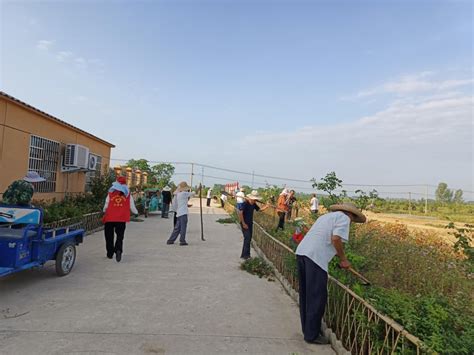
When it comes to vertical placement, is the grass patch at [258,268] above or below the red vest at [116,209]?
below

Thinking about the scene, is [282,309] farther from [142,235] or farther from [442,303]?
[142,235]

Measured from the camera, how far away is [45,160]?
1055cm

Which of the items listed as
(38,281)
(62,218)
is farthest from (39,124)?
(38,281)

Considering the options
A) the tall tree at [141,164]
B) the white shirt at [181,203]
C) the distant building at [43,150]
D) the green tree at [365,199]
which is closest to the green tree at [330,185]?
the green tree at [365,199]

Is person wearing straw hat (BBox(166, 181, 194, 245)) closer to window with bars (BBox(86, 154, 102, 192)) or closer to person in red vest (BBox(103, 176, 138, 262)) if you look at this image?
person in red vest (BBox(103, 176, 138, 262))

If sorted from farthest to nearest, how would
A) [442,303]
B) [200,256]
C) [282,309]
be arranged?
1. [200,256]
2. [282,309]
3. [442,303]

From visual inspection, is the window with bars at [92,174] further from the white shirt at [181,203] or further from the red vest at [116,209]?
the red vest at [116,209]

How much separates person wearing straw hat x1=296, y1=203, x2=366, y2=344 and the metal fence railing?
222mm

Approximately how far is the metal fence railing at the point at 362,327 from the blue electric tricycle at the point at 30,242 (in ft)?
13.4

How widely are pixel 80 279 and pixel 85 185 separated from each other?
9.37 m

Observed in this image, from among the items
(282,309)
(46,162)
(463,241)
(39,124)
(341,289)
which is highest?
(39,124)

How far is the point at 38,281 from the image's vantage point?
5184 mm

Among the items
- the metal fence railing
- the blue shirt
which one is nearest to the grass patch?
the blue shirt

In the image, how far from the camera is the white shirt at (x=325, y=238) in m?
3.49
